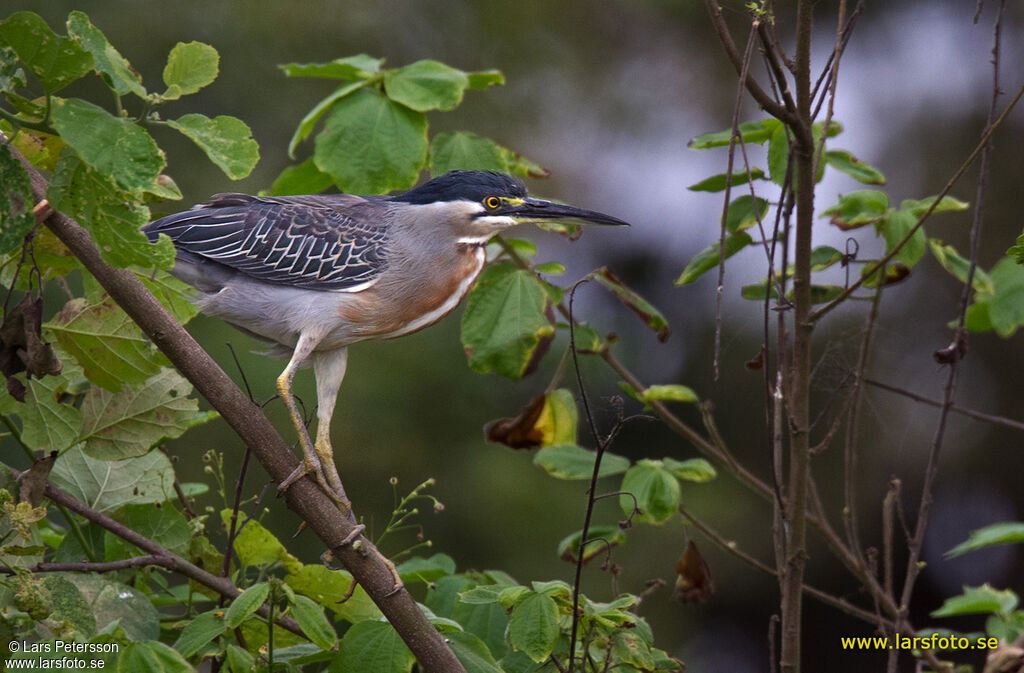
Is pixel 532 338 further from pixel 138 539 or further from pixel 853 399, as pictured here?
pixel 138 539

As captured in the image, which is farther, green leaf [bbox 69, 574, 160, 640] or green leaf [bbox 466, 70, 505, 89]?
green leaf [bbox 466, 70, 505, 89]

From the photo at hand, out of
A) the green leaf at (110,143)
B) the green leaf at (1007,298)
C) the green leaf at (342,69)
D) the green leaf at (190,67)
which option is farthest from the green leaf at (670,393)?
the green leaf at (110,143)

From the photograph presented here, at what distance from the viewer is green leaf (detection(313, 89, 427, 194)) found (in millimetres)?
2105

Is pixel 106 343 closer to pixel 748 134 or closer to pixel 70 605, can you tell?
pixel 70 605

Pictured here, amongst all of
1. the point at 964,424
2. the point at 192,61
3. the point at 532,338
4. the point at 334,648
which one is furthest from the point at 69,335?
the point at 964,424

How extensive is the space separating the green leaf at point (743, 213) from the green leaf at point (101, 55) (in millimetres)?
1211

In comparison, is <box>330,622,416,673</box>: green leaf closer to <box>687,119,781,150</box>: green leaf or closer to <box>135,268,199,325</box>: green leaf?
<box>135,268,199,325</box>: green leaf

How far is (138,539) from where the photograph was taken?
178cm

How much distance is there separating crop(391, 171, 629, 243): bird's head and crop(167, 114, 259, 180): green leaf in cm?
113

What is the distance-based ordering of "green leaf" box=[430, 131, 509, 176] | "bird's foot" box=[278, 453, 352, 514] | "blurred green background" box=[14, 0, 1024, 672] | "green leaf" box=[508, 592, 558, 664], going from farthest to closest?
"blurred green background" box=[14, 0, 1024, 672] → "green leaf" box=[430, 131, 509, 176] → "bird's foot" box=[278, 453, 352, 514] → "green leaf" box=[508, 592, 558, 664]

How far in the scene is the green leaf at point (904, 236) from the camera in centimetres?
207

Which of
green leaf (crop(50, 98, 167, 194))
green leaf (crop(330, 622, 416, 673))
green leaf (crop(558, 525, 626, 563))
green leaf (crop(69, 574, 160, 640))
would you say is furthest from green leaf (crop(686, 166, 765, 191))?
green leaf (crop(69, 574, 160, 640))

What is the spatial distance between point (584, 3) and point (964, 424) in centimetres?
324

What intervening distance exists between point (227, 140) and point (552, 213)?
1.19 meters
